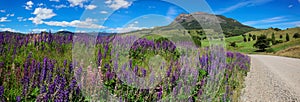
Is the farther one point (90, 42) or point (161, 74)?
point (90, 42)

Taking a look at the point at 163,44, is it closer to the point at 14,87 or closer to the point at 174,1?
the point at 174,1

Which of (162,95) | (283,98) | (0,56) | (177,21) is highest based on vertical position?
(177,21)

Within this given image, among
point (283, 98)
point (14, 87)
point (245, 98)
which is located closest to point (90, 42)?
point (14, 87)

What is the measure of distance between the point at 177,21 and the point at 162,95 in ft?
10.8

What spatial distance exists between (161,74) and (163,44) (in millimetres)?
5087

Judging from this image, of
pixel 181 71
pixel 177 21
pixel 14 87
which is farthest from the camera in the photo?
pixel 177 21

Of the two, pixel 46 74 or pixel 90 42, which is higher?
pixel 90 42

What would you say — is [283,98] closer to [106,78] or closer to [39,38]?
[106,78]

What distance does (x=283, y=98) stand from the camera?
20.3 feet

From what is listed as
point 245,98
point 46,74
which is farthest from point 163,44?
point 46,74

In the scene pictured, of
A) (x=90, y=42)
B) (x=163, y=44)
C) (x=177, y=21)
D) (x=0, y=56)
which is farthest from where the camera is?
(x=163, y=44)

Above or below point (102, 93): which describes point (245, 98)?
below

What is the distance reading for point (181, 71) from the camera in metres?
5.03

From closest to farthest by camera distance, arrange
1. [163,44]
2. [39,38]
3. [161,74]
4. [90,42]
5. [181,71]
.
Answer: [161,74], [181,71], [90,42], [39,38], [163,44]
